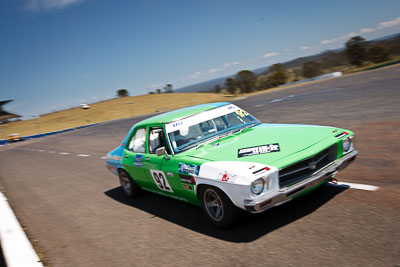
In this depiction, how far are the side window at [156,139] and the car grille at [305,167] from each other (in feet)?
6.40

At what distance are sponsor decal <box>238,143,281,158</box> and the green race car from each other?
0.04 ft

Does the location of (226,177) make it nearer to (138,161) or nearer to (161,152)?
(161,152)

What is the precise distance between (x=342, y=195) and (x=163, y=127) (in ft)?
9.11

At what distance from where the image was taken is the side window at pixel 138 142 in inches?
228

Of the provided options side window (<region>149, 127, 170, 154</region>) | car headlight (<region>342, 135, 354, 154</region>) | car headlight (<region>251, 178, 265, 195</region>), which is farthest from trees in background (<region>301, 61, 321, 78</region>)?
car headlight (<region>251, 178, 265, 195</region>)

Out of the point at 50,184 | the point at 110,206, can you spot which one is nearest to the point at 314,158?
the point at 110,206

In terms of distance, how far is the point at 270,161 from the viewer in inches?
151

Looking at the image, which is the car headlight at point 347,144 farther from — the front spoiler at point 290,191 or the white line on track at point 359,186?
the white line on track at point 359,186

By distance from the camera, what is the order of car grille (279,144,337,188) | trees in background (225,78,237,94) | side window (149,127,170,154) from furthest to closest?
trees in background (225,78,237,94) < side window (149,127,170,154) < car grille (279,144,337,188)

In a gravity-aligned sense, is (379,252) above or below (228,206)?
below

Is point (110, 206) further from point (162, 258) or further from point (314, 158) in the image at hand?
point (314, 158)

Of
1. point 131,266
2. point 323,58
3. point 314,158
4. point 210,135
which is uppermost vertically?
point 323,58

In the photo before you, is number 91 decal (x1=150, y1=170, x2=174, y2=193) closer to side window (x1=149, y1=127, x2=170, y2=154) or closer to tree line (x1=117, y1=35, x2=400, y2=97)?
side window (x1=149, y1=127, x2=170, y2=154)

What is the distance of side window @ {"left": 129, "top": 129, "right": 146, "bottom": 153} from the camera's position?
19.0 ft
